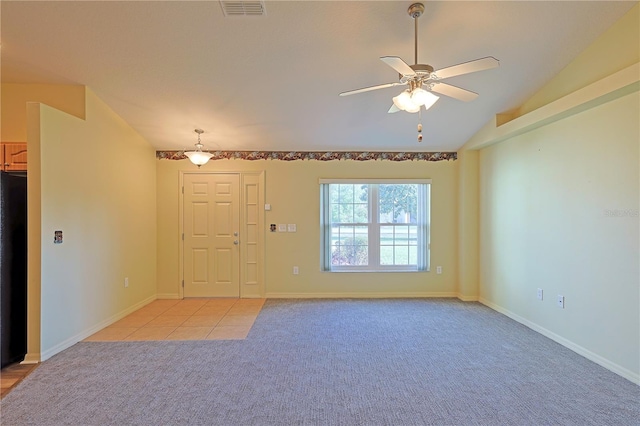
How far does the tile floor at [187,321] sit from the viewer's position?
353cm

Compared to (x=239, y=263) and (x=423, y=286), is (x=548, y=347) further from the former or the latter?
(x=239, y=263)

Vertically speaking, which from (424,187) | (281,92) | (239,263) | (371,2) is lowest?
(239,263)

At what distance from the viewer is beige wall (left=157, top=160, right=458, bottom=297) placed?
16.8 ft

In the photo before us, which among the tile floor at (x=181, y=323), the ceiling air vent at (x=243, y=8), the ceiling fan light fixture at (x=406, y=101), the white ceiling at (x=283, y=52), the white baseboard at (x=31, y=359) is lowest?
the tile floor at (x=181, y=323)

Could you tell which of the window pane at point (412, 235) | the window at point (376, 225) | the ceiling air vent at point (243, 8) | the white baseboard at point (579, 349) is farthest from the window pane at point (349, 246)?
the ceiling air vent at point (243, 8)

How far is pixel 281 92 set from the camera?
11.8ft

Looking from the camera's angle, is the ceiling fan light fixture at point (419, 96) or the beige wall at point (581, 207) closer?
the ceiling fan light fixture at point (419, 96)

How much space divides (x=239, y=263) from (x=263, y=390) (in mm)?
2932

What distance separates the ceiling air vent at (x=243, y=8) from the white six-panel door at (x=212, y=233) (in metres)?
2.89

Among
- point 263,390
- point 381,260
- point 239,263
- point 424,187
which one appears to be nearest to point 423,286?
point 381,260

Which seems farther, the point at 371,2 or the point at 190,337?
the point at 190,337

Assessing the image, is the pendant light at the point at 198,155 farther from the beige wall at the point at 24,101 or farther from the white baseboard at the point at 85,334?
the white baseboard at the point at 85,334

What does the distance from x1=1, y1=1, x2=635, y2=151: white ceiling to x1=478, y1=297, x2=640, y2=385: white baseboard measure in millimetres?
2532

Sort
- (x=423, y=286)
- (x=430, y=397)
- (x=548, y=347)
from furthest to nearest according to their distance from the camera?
1. (x=423, y=286)
2. (x=548, y=347)
3. (x=430, y=397)
